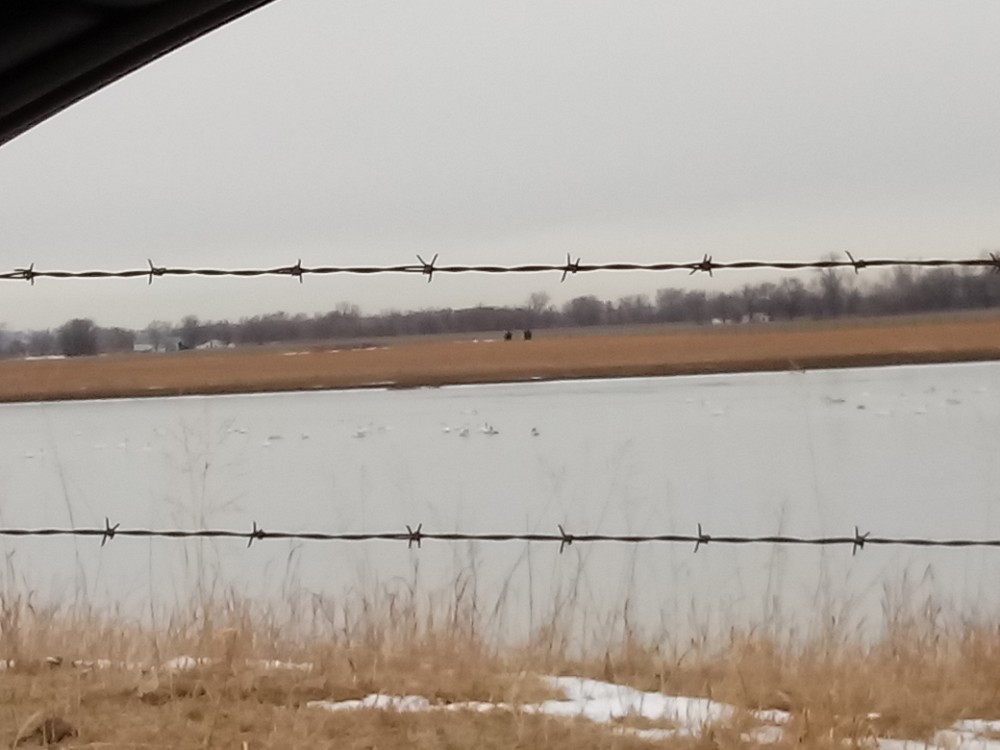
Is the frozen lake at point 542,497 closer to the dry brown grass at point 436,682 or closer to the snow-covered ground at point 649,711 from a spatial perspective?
the dry brown grass at point 436,682

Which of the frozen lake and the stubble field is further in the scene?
the frozen lake

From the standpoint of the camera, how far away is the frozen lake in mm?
3445

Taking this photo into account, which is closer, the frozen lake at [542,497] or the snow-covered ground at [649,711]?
the snow-covered ground at [649,711]

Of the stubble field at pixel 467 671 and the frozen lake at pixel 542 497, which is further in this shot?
the frozen lake at pixel 542 497

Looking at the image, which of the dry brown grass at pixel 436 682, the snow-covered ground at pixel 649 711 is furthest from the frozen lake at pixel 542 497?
the snow-covered ground at pixel 649 711

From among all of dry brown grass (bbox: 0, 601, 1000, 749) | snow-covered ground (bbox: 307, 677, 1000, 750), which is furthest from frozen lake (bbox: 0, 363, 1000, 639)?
snow-covered ground (bbox: 307, 677, 1000, 750)

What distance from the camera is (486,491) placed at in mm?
5691

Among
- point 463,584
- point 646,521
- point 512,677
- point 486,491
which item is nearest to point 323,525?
point 486,491

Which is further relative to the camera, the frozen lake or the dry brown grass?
the frozen lake

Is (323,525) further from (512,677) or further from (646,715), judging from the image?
(646,715)

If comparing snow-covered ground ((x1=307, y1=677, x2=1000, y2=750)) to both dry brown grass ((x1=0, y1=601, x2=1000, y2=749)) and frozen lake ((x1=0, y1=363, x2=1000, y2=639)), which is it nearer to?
dry brown grass ((x1=0, y1=601, x2=1000, y2=749))

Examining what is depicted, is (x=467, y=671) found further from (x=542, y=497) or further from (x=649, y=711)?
(x=542, y=497)

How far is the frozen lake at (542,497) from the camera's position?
3445 millimetres

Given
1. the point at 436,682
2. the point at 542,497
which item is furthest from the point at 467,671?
the point at 542,497
